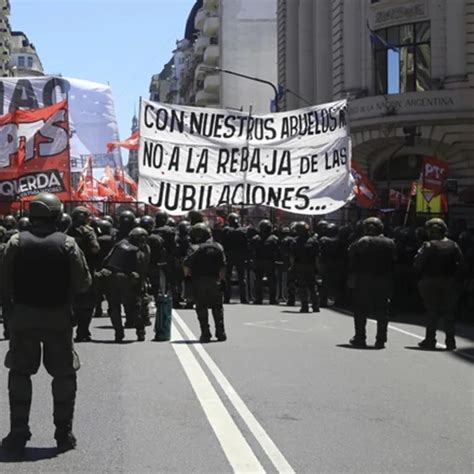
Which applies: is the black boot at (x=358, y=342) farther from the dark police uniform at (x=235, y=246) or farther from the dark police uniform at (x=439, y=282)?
the dark police uniform at (x=235, y=246)

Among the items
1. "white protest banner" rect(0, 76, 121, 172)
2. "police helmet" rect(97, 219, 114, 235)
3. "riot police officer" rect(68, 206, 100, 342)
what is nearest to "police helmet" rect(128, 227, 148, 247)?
"riot police officer" rect(68, 206, 100, 342)

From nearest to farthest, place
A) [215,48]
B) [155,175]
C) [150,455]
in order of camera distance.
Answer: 1. [150,455]
2. [155,175]
3. [215,48]

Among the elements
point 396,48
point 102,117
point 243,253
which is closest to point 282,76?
point 396,48

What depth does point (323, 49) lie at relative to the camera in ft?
149

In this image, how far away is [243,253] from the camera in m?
21.9

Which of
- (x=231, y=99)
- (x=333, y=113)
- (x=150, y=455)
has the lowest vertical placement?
(x=150, y=455)

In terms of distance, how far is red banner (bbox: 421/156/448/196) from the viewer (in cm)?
2639

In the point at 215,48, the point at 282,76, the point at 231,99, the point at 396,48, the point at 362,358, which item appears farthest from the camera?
the point at 215,48

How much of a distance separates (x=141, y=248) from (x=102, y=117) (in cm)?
1038

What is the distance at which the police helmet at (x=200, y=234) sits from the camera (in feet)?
49.3

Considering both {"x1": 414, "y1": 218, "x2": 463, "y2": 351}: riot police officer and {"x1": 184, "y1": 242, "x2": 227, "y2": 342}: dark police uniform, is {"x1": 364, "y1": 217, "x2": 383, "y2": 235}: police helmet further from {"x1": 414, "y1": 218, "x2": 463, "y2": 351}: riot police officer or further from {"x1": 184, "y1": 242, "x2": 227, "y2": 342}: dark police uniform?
{"x1": 184, "y1": 242, "x2": 227, "y2": 342}: dark police uniform

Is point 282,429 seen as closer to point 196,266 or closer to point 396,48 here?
point 196,266

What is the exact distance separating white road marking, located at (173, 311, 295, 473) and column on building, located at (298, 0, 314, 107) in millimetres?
36287

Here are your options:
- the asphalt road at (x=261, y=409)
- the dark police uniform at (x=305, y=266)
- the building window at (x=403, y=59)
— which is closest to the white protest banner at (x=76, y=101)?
the dark police uniform at (x=305, y=266)
